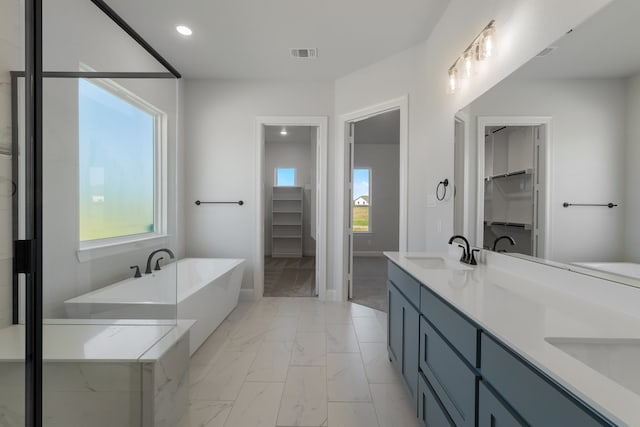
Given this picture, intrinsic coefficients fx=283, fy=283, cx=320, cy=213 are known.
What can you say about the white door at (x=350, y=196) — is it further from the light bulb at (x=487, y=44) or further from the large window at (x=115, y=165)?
the large window at (x=115, y=165)

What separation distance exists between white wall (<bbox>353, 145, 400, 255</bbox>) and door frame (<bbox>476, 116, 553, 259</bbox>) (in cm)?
509

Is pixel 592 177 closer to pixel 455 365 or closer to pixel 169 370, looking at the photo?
pixel 455 365

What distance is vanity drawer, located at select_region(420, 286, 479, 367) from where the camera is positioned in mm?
1001

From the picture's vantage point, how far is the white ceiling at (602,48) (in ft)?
3.14

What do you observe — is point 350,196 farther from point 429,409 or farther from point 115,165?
point 429,409

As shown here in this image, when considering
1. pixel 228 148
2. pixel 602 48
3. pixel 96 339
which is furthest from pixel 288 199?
pixel 602 48

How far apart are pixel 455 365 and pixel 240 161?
3320 mm

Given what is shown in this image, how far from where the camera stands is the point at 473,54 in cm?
191

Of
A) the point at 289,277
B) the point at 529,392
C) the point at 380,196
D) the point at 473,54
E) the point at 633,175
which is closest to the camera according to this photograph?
the point at 529,392

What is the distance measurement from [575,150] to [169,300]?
2596 mm

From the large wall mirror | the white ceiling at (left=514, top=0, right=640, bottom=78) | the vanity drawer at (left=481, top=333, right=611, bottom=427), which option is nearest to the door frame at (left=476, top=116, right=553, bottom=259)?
the large wall mirror

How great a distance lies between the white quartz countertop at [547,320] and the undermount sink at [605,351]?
0.03 feet

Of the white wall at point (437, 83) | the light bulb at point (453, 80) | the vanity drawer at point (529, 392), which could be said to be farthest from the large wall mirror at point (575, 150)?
the vanity drawer at point (529, 392)

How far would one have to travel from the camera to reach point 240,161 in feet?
12.3
